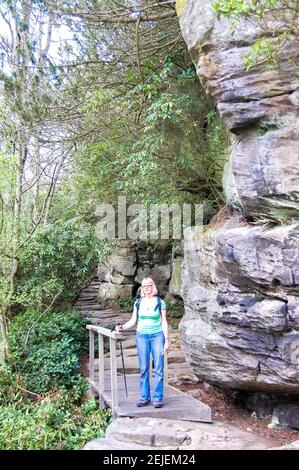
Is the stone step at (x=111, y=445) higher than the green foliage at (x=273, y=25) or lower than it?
lower

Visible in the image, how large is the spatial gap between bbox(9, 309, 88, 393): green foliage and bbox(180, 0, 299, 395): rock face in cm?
284

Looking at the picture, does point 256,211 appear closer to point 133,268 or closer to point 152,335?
point 152,335

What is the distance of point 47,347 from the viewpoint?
7582 millimetres

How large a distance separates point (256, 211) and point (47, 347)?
4.71m

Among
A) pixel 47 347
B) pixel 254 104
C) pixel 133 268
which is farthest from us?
pixel 133 268

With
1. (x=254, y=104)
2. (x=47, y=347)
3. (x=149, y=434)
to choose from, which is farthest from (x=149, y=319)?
(x=47, y=347)

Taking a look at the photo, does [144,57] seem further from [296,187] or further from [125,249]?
[125,249]

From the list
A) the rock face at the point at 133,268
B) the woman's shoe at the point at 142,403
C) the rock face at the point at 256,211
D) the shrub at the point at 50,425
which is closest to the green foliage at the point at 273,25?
the rock face at the point at 256,211

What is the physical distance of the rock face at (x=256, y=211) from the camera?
4.63 meters

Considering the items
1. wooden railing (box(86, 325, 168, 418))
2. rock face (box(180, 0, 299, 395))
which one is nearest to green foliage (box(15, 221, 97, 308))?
wooden railing (box(86, 325, 168, 418))

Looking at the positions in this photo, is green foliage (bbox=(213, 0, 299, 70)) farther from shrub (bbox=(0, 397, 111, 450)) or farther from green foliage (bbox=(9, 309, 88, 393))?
green foliage (bbox=(9, 309, 88, 393))

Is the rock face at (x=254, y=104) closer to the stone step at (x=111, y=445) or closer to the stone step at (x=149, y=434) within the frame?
the stone step at (x=149, y=434)

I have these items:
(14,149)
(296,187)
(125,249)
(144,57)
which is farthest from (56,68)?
(125,249)

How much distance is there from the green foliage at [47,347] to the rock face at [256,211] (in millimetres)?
2835
